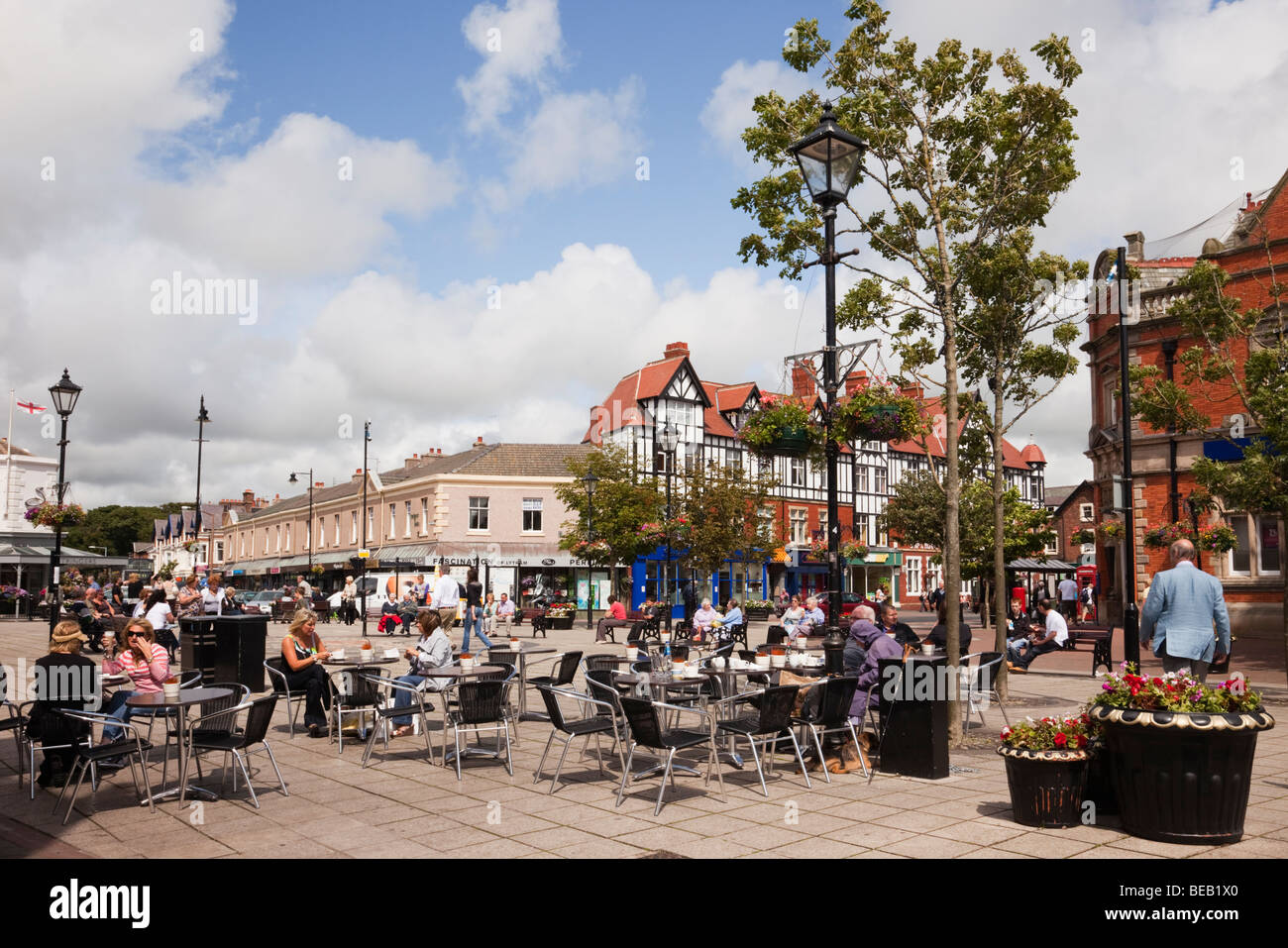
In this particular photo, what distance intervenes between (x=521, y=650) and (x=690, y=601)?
1719 centimetres

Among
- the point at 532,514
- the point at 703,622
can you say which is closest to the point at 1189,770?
the point at 703,622

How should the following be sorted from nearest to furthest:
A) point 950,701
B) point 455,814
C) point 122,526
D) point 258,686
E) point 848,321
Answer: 1. point 455,814
2. point 950,701
3. point 848,321
4. point 258,686
5. point 122,526

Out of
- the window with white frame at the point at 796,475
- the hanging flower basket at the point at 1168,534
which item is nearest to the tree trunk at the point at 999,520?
the hanging flower basket at the point at 1168,534

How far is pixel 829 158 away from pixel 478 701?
226 inches

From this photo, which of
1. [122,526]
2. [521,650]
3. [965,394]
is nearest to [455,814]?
[521,650]

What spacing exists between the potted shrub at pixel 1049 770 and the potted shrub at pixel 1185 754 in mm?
332

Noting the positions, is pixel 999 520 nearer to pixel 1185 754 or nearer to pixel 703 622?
pixel 1185 754

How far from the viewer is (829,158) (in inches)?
332

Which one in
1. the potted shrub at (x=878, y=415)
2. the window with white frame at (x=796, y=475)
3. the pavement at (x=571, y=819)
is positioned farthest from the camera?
the window with white frame at (x=796, y=475)

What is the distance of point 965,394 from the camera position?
14.2m

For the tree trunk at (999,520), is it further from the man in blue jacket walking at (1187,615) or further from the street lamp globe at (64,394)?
the street lamp globe at (64,394)

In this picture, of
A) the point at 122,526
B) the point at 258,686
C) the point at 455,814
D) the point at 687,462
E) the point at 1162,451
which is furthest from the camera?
the point at 122,526

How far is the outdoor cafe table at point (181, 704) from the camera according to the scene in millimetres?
7121

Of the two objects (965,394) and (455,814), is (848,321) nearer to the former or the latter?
→ (965,394)
